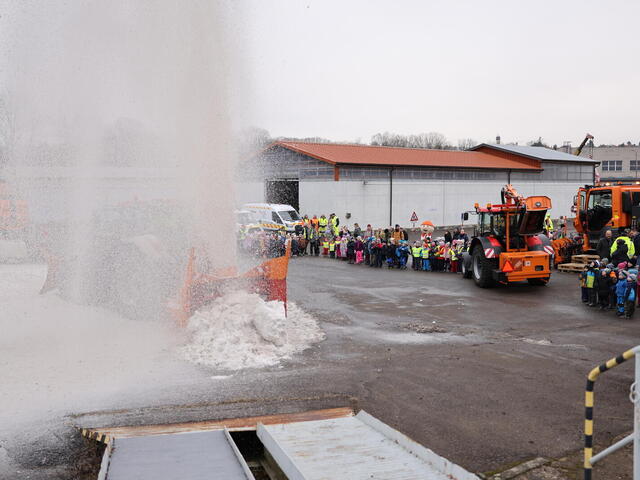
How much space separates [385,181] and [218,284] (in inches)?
1087

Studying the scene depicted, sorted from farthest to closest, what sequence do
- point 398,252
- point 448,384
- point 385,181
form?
point 385,181 < point 398,252 < point 448,384

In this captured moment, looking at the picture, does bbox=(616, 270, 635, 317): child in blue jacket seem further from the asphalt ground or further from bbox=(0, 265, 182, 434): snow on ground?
bbox=(0, 265, 182, 434): snow on ground

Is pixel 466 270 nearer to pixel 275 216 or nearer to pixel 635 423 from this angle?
pixel 275 216

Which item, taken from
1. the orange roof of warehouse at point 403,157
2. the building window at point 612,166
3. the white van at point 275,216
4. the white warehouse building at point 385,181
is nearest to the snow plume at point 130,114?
the white van at point 275,216

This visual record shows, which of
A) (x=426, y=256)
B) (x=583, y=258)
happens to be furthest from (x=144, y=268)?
(x=583, y=258)

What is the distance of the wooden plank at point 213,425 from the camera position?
6094 mm

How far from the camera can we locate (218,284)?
10.5m

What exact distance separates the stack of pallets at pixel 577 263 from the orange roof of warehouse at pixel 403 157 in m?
17.2

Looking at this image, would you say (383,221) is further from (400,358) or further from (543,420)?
(543,420)

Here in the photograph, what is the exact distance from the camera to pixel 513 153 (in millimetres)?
48656

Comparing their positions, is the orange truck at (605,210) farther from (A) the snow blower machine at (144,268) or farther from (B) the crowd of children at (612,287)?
(A) the snow blower machine at (144,268)

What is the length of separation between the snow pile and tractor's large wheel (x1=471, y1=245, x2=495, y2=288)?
7281 mm

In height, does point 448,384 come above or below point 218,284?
below

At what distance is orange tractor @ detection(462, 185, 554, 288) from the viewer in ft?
51.5
